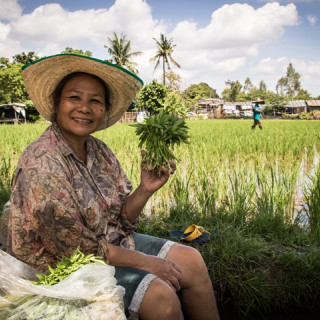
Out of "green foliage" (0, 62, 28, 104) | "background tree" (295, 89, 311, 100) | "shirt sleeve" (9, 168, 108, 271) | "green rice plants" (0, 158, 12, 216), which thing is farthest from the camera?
"background tree" (295, 89, 311, 100)

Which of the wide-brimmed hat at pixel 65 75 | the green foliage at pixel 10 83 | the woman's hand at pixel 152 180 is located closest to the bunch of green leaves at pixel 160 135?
the woman's hand at pixel 152 180

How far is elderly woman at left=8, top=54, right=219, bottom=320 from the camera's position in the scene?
1218 millimetres

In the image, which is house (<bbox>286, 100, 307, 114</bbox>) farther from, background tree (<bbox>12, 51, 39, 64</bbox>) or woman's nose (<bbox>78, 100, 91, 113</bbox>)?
woman's nose (<bbox>78, 100, 91, 113</bbox>)

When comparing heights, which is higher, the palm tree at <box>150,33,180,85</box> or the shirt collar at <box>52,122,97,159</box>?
the palm tree at <box>150,33,180,85</box>

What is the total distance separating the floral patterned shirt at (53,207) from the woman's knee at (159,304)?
0.24 m

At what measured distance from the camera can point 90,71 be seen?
4.91 ft

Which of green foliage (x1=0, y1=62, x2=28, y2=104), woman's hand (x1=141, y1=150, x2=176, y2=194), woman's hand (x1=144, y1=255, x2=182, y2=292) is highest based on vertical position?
green foliage (x1=0, y1=62, x2=28, y2=104)

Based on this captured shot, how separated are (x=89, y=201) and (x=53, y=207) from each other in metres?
0.20

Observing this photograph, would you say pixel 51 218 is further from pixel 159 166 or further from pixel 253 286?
pixel 253 286

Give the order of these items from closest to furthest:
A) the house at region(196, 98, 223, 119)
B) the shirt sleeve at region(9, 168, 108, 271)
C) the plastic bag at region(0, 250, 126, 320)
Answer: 1. the plastic bag at region(0, 250, 126, 320)
2. the shirt sleeve at region(9, 168, 108, 271)
3. the house at region(196, 98, 223, 119)

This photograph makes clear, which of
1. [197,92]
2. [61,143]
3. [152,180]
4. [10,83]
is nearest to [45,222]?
[61,143]

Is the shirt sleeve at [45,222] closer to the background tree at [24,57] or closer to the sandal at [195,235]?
the sandal at [195,235]

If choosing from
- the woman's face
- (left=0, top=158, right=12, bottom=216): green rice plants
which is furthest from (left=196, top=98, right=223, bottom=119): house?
the woman's face

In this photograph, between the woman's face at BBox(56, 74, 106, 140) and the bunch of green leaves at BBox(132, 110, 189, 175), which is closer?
the woman's face at BBox(56, 74, 106, 140)
